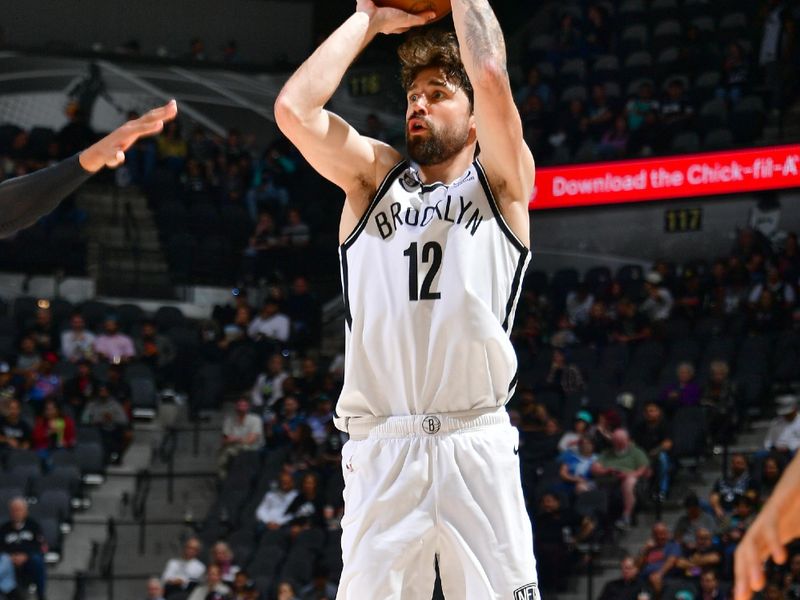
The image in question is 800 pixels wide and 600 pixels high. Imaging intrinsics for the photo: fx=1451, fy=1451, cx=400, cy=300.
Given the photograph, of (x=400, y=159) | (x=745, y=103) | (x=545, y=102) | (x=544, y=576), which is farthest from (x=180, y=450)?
(x=400, y=159)

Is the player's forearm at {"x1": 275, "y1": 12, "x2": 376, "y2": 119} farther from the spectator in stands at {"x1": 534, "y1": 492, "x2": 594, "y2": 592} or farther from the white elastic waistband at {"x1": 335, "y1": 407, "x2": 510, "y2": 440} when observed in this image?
the spectator in stands at {"x1": 534, "y1": 492, "x2": 594, "y2": 592}

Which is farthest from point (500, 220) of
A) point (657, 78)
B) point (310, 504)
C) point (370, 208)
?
point (657, 78)

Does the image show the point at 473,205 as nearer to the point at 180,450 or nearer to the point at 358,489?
the point at 358,489

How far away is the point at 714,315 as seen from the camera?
17828 millimetres

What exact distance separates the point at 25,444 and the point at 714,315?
27.5 feet

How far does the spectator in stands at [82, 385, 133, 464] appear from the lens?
57.6ft

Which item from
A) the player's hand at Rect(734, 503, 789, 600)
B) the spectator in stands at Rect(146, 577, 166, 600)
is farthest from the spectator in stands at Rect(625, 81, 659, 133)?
the player's hand at Rect(734, 503, 789, 600)

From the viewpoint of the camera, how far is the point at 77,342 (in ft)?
61.0

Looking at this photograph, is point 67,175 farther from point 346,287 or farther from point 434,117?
point 434,117

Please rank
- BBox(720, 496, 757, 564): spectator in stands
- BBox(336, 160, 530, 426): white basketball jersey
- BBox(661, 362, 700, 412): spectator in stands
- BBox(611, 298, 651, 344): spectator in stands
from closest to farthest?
BBox(336, 160, 530, 426): white basketball jersey
BBox(720, 496, 757, 564): spectator in stands
BBox(661, 362, 700, 412): spectator in stands
BBox(611, 298, 651, 344): spectator in stands

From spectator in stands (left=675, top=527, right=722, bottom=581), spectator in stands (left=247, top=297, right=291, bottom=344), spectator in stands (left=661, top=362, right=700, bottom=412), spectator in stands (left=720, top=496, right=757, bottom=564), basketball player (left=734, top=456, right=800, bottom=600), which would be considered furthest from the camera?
spectator in stands (left=247, top=297, right=291, bottom=344)

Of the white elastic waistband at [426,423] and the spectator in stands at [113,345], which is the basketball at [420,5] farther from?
the spectator in stands at [113,345]

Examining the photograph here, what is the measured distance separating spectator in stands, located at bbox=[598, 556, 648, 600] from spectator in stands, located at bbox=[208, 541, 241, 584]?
3813 mm

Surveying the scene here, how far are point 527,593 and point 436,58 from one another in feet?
6.60
